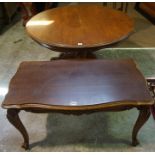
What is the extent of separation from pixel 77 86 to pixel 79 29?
68cm

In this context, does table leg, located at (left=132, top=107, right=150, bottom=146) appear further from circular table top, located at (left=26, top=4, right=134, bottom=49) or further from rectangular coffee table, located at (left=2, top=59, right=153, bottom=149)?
circular table top, located at (left=26, top=4, right=134, bottom=49)

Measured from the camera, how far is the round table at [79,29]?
1775mm

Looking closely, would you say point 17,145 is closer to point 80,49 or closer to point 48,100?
point 48,100

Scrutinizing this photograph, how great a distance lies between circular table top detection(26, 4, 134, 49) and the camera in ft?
5.86

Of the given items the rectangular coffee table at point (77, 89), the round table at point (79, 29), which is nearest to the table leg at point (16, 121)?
the rectangular coffee table at point (77, 89)

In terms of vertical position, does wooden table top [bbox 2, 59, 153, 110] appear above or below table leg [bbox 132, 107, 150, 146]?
above

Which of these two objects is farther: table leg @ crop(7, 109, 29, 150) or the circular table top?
the circular table top

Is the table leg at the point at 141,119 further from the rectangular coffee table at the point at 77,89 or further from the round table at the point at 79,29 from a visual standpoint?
the round table at the point at 79,29

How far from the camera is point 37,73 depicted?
155 cm

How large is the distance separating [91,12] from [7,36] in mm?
1276

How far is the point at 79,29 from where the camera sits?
77.1 inches

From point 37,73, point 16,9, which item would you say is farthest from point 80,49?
point 16,9

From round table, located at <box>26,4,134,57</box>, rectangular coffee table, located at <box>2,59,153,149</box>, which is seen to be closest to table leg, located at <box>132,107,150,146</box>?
rectangular coffee table, located at <box>2,59,153,149</box>

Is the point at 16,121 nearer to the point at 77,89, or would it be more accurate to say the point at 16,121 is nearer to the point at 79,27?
the point at 77,89
